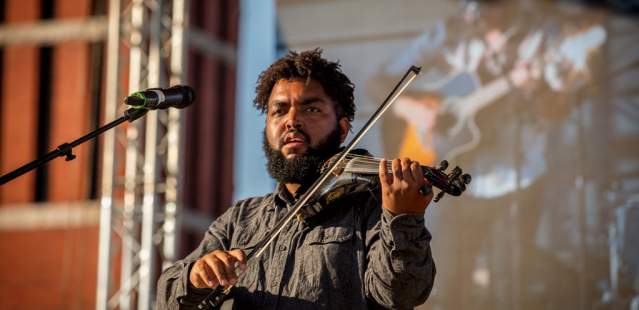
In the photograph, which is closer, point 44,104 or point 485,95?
point 485,95

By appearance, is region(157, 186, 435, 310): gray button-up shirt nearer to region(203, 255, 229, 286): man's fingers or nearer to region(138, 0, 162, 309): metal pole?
region(203, 255, 229, 286): man's fingers

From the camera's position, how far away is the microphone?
12.9 feet

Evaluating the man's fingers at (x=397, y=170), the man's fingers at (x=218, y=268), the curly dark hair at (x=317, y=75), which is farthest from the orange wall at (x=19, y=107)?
the man's fingers at (x=397, y=170)

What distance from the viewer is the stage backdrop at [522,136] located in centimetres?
646

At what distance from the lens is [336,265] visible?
3725mm

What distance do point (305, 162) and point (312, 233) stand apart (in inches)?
11.6

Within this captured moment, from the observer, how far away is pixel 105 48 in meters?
12.9

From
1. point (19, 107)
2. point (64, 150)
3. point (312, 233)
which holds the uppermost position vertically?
point (19, 107)

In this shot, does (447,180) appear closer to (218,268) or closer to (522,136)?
(218,268)

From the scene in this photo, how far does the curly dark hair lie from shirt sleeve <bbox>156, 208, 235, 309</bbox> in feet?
1.86

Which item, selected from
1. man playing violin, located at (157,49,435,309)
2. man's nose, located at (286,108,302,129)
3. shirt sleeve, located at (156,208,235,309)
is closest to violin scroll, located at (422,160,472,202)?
man playing violin, located at (157,49,435,309)

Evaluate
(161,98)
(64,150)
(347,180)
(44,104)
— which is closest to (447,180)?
(347,180)

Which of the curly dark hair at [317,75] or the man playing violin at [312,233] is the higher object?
the curly dark hair at [317,75]

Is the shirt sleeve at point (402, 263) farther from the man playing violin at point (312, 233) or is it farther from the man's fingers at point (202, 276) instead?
the man's fingers at point (202, 276)
